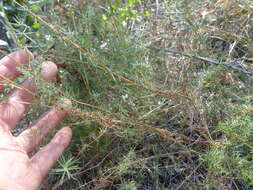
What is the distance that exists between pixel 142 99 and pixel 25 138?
2.17ft

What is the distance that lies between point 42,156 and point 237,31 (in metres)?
1.47

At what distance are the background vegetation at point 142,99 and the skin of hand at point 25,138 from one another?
0.28 ft

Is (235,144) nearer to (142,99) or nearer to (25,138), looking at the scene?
(142,99)

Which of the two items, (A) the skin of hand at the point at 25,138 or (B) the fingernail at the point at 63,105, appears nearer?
(B) the fingernail at the point at 63,105

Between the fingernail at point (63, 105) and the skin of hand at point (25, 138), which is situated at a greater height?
the fingernail at point (63, 105)

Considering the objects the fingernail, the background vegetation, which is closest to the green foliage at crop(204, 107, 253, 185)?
the background vegetation

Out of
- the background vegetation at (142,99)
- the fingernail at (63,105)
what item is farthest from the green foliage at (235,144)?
the fingernail at (63,105)

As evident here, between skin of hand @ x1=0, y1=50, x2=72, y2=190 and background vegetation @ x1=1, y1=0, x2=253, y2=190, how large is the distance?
85mm

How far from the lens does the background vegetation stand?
3.99 ft

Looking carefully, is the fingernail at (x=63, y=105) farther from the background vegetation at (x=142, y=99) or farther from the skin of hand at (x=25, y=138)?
the skin of hand at (x=25, y=138)

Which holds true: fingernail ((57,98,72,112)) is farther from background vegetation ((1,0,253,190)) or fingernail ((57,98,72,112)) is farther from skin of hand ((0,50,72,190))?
skin of hand ((0,50,72,190))

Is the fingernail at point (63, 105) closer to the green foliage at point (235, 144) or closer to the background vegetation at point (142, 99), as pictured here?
the background vegetation at point (142, 99)

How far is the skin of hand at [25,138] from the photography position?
4.42ft

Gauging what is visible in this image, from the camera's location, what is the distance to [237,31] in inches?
72.1
